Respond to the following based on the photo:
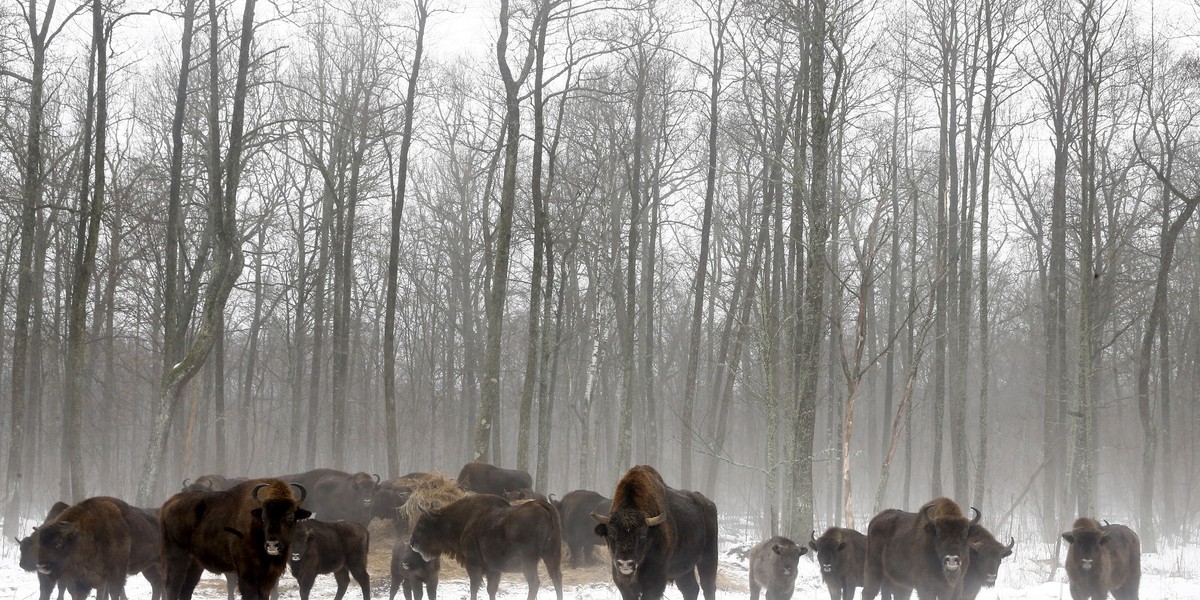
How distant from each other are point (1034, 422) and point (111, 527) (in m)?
48.0

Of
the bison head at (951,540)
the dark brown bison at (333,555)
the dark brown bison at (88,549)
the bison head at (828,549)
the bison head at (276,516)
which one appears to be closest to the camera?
the bison head at (276,516)

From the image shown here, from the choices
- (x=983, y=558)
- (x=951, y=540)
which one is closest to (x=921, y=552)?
(x=951, y=540)

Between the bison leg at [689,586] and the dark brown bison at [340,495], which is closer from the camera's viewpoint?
the bison leg at [689,586]

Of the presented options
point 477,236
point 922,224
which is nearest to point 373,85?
point 477,236

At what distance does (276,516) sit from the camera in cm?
971

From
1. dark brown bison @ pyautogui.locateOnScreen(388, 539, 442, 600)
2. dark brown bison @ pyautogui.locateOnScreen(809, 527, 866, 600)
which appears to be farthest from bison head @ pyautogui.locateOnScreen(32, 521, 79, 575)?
dark brown bison @ pyautogui.locateOnScreen(809, 527, 866, 600)

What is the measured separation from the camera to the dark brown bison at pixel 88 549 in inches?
422

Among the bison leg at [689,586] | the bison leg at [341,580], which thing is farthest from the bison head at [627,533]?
the bison leg at [341,580]

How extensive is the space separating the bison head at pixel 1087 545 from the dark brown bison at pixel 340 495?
12.0 m

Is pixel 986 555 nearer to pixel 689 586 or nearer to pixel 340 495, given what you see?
pixel 689 586

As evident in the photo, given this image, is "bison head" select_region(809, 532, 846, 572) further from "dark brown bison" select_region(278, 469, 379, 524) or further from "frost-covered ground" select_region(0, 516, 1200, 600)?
"dark brown bison" select_region(278, 469, 379, 524)

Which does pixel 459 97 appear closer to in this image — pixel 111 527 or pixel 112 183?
pixel 112 183

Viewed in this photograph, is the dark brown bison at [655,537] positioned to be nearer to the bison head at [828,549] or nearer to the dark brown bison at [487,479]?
the bison head at [828,549]

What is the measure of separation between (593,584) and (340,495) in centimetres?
578
